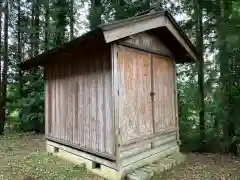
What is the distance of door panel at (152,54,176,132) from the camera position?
18.9 feet

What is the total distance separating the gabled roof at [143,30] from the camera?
A: 4.20m

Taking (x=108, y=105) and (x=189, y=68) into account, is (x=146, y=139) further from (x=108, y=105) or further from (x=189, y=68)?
(x=189, y=68)

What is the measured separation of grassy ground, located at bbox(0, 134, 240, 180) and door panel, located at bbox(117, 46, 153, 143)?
1.09 metres

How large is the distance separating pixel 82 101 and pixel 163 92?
2.10 metres

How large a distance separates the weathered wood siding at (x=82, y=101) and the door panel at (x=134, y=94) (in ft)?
0.82

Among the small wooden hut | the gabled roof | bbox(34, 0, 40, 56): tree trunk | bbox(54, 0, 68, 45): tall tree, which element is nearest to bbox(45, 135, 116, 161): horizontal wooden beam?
the small wooden hut

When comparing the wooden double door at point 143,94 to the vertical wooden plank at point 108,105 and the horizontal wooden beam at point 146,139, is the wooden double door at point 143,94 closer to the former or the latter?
the horizontal wooden beam at point 146,139

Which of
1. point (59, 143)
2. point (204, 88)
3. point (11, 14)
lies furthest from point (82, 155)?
point (11, 14)

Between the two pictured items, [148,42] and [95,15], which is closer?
[148,42]

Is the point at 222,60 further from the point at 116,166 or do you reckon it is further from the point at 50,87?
the point at 50,87

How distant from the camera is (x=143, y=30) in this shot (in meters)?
4.87

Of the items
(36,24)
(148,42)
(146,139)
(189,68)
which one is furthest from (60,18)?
(146,139)

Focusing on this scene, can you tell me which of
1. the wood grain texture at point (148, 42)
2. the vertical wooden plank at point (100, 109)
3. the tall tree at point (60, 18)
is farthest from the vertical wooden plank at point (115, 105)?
the tall tree at point (60, 18)

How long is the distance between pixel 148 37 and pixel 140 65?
832 mm
